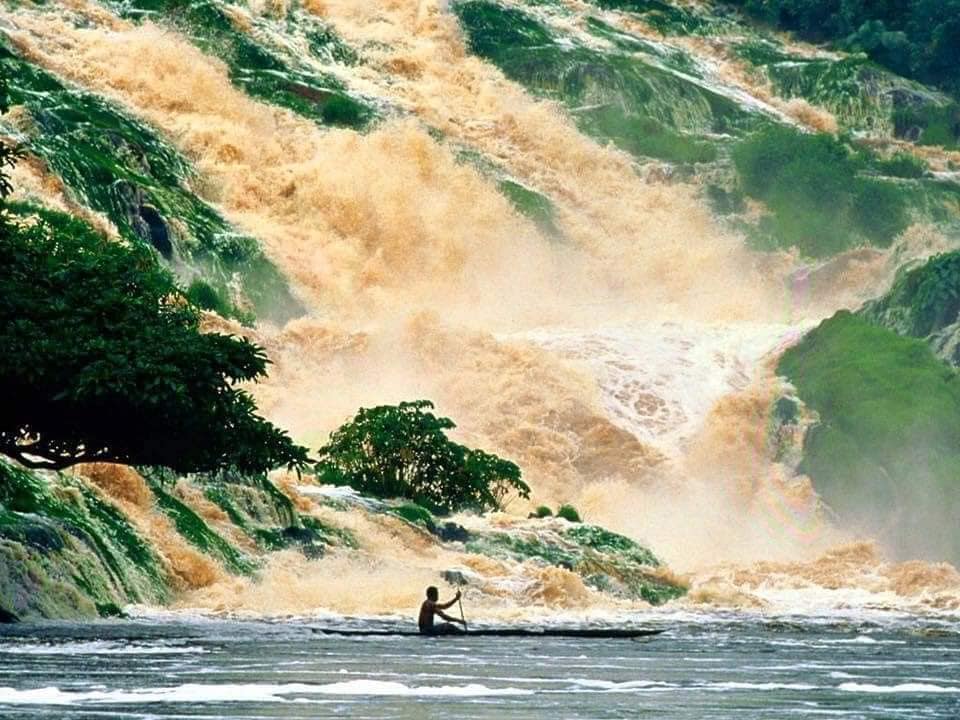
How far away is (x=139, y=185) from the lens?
95625 mm

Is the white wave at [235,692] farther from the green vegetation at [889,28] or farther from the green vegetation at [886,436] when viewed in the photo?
the green vegetation at [889,28]

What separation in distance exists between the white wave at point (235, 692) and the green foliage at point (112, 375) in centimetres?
755

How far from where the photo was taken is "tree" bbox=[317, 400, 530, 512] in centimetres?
7338

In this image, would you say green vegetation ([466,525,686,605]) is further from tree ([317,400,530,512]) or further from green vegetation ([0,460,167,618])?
green vegetation ([0,460,167,618])

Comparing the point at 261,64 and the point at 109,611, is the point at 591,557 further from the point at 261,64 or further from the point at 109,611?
the point at 261,64

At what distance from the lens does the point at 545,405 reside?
92.6 m

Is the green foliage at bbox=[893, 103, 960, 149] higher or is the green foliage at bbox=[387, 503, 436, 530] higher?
the green foliage at bbox=[387, 503, 436, 530]

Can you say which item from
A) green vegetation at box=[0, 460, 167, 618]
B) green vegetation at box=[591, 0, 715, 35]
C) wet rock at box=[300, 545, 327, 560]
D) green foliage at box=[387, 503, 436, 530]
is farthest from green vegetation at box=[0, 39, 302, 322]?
green vegetation at box=[591, 0, 715, 35]

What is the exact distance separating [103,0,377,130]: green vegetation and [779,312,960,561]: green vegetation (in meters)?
26.8

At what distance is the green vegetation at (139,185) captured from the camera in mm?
92750

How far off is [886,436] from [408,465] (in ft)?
85.0

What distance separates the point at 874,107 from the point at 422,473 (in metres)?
78.9

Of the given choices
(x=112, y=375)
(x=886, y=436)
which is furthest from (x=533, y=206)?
(x=112, y=375)

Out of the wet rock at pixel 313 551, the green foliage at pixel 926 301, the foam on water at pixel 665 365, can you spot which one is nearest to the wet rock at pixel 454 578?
the wet rock at pixel 313 551
